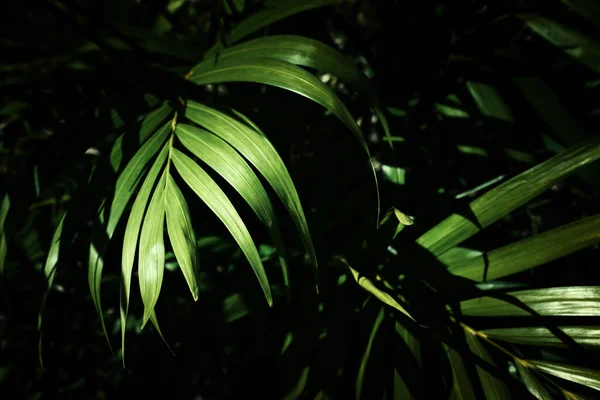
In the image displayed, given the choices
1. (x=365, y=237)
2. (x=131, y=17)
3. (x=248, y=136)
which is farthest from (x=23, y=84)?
(x=365, y=237)

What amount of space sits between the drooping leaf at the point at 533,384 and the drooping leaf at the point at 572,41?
412 millimetres

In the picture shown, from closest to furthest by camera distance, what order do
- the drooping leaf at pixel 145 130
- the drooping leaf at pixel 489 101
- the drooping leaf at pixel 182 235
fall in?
the drooping leaf at pixel 182 235 → the drooping leaf at pixel 145 130 → the drooping leaf at pixel 489 101

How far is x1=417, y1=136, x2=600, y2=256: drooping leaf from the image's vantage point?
1.34 ft

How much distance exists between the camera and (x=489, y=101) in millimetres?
641

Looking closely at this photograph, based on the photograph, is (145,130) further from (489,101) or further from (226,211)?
(489,101)

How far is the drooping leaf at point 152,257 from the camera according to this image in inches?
14.0

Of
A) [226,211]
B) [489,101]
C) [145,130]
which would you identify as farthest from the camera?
[489,101]

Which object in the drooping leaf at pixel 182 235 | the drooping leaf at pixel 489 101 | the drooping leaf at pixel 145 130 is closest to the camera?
the drooping leaf at pixel 182 235

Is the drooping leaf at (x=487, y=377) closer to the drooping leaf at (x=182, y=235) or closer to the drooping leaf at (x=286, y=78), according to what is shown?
the drooping leaf at (x=286, y=78)

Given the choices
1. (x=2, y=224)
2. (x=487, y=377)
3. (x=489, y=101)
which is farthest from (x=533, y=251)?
(x=2, y=224)

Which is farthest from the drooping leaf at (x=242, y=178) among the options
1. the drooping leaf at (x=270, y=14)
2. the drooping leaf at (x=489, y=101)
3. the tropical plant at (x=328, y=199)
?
the drooping leaf at (x=489, y=101)

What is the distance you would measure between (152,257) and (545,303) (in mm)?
436

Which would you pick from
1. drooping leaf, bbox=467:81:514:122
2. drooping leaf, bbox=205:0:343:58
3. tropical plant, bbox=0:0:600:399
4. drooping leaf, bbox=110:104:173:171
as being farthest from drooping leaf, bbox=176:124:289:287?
drooping leaf, bbox=467:81:514:122

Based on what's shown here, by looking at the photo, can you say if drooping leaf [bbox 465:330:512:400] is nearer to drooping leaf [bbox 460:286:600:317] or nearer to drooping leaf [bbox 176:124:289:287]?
drooping leaf [bbox 460:286:600:317]
